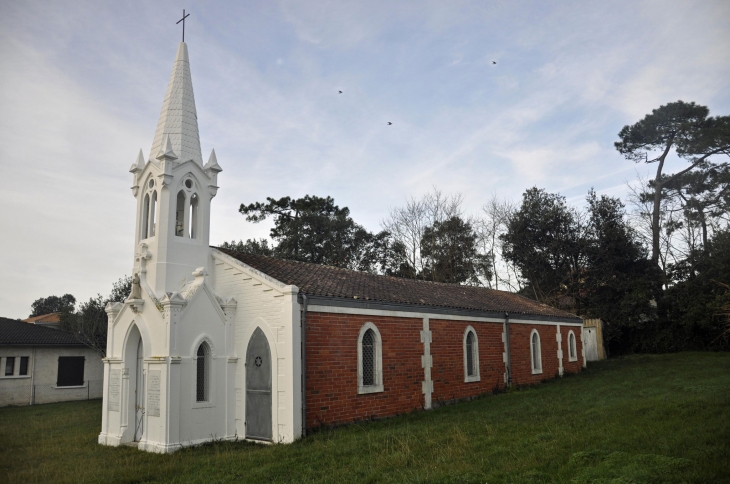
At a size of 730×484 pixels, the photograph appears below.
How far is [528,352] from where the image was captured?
80.9ft

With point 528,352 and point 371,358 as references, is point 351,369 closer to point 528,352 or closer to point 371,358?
point 371,358

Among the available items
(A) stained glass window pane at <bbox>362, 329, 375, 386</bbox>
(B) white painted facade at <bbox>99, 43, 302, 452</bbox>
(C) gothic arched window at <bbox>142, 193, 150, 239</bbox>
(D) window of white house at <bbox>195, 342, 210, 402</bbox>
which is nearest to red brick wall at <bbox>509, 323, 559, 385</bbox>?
(A) stained glass window pane at <bbox>362, 329, 375, 386</bbox>

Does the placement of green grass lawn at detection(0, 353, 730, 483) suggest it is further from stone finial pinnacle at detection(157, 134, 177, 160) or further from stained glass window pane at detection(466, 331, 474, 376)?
stone finial pinnacle at detection(157, 134, 177, 160)

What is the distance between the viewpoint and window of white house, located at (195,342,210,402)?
14680 millimetres

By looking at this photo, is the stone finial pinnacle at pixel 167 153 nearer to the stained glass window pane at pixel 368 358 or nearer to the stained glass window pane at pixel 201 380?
the stained glass window pane at pixel 201 380

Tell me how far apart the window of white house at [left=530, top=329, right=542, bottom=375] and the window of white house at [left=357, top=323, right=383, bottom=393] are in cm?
1082

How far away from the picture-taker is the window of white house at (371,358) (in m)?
16.4

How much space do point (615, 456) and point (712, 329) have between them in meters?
29.0

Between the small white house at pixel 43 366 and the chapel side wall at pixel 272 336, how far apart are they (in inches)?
749

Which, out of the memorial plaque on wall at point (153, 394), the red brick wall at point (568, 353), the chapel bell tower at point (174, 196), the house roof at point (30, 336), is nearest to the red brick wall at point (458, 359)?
the red brick wall at point (568, 353)

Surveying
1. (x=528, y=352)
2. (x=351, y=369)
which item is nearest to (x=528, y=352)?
(x=528, y=352)

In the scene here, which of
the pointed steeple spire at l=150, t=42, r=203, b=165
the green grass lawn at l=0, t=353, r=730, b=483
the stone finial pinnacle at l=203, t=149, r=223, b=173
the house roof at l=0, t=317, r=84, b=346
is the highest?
the pointed steeple spire at l=150, t=42, r=203, b=165

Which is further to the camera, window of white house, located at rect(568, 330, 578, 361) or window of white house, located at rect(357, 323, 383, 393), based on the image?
window of white house, located at rect(568, 330, 578, 361)

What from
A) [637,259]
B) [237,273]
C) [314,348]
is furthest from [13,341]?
[637,259]
